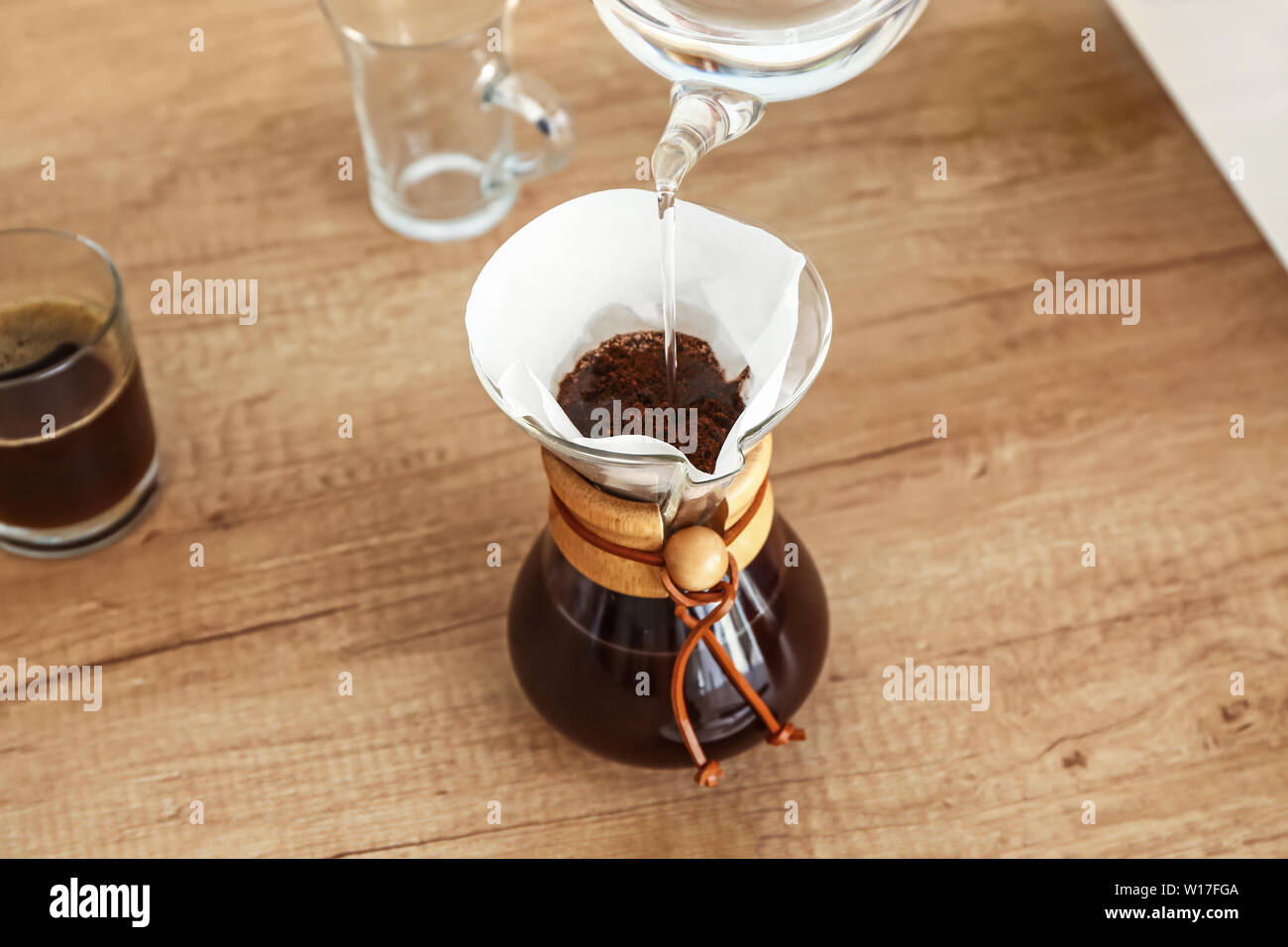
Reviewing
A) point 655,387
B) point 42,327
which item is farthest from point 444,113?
point 655,387

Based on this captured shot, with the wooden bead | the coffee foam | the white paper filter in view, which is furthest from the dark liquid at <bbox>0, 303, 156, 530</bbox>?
the wooden bead

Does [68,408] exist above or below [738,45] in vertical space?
below

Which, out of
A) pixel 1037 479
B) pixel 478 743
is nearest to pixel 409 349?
pixel 478 743

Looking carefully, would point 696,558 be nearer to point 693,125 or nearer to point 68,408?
point 693,125

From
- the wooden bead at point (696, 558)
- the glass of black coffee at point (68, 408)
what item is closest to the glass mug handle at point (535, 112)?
the glass of black coffee at point (68, 408)

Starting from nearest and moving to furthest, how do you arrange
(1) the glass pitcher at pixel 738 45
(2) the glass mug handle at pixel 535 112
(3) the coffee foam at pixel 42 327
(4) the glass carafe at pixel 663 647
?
(1) the glass pitcher at pixel 738 45 → (4) the glass carafe at pixel 663 647 → (3) the coffee foam at pixel 42 327 → (2) the glass mug handle at pixel 535 112

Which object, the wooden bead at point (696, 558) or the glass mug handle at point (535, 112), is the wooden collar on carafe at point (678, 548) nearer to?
the wooden bead at point (696, 558)

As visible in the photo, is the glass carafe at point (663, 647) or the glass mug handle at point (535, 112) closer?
the glass carafe at point (663, 647)
